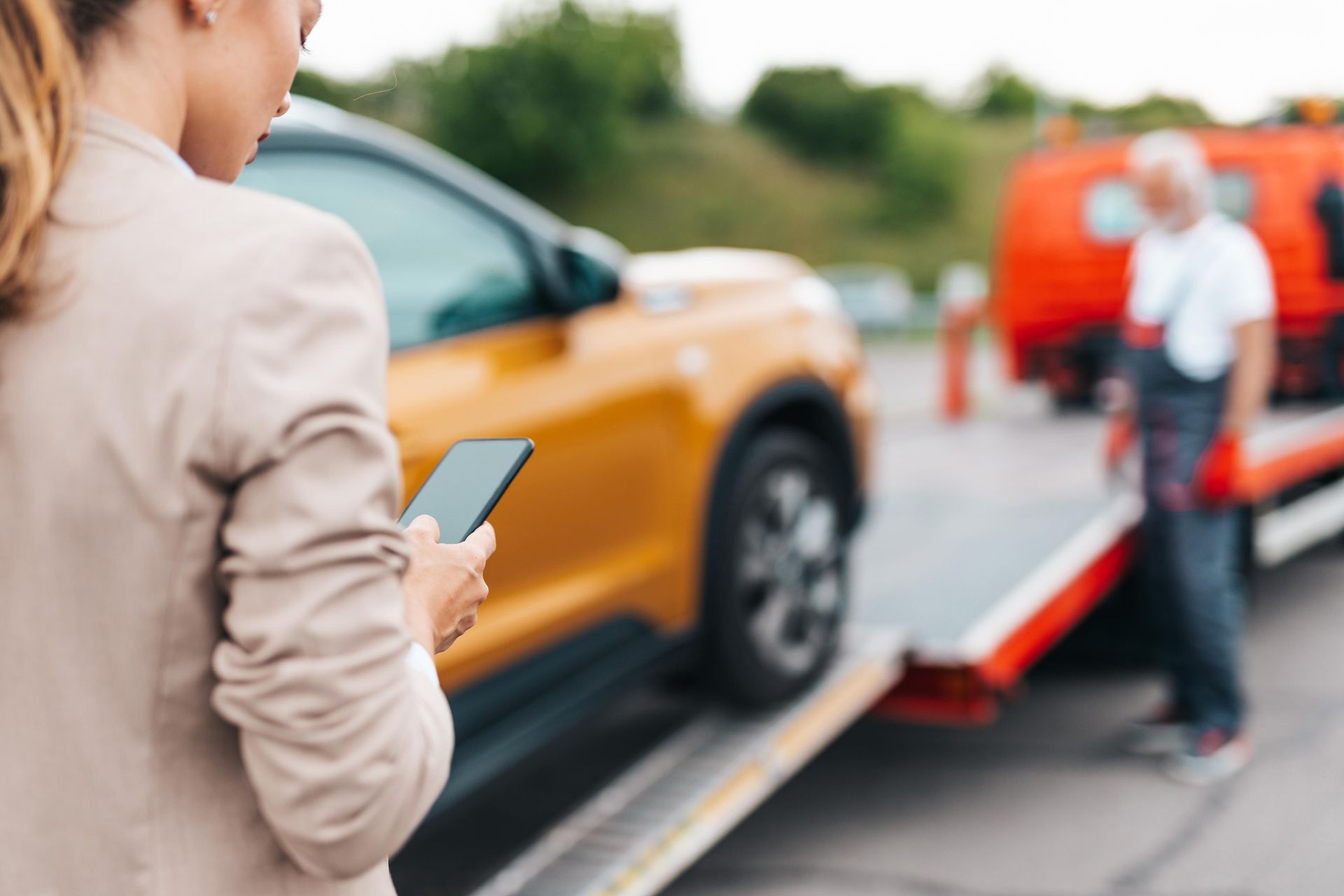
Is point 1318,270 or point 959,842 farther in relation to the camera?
point 1318,270

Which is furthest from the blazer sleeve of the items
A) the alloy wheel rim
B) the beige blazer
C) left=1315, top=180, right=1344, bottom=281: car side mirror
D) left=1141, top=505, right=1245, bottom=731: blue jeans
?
left=1315, top=180, right=1344, bottom=281: car side mirror

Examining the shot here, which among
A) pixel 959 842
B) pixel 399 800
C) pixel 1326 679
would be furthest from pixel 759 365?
pixel 399 800

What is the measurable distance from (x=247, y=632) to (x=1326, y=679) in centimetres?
515

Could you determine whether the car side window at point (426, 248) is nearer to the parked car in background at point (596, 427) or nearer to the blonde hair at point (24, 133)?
the parked car in background at point (596, 427)

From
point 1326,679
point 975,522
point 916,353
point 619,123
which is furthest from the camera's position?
point 619,123

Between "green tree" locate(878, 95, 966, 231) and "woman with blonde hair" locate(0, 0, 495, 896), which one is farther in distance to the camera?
"green tree" locate(878, 95, 966, 231)

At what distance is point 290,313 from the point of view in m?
0.94

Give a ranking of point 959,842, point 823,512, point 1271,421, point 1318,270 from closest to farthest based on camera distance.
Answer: point 959,842 → point 823,512 → point 1271,421 → point 1318,270

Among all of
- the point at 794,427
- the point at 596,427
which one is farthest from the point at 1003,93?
the point at 596,427

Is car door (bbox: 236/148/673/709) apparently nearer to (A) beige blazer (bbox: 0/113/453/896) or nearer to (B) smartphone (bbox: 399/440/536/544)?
(B) smartphone (bbox: 399/440/536/544)

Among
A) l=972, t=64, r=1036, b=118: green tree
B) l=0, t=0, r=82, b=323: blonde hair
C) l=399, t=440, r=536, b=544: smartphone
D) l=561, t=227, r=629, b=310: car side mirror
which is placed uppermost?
l=972, t=64, r=1036, b=118: green tree

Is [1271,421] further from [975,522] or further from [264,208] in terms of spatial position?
[264,208]

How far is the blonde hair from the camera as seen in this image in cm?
94

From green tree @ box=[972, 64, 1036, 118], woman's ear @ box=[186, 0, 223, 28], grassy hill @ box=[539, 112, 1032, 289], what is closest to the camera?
woman's ear @ box=[186, 0, 223, 28]
